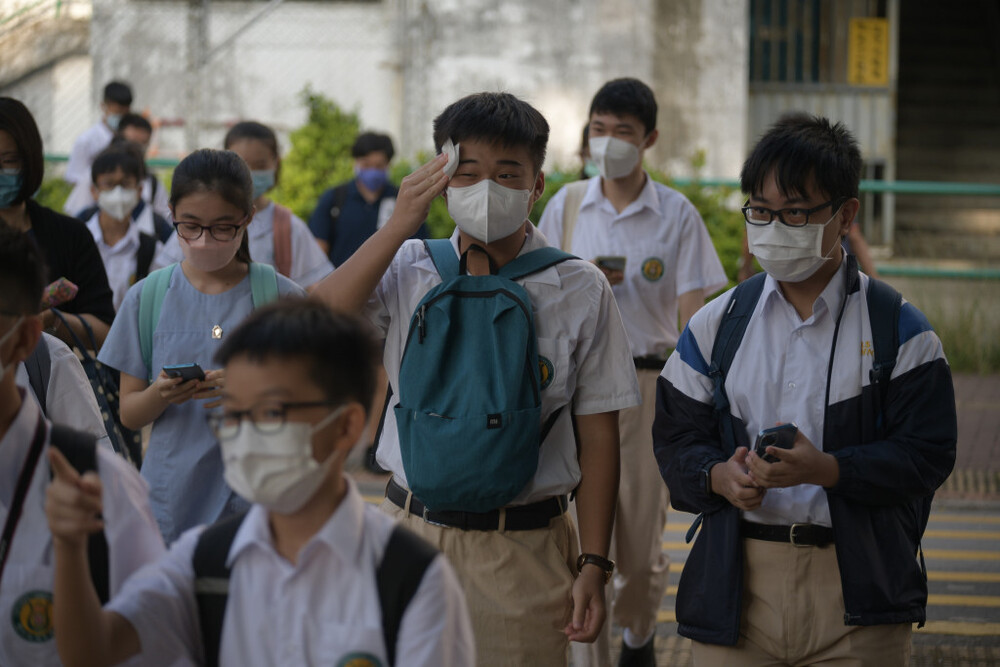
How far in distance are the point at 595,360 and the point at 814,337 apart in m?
0.58

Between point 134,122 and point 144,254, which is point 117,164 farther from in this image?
point 134,122

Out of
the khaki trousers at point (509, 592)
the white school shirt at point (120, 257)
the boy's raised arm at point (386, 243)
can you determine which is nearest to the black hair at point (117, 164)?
the white school shirt at point (120, 257)

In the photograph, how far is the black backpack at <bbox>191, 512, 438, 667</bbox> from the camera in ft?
8.13

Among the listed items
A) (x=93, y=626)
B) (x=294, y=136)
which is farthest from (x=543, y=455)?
(x=294, y=136)

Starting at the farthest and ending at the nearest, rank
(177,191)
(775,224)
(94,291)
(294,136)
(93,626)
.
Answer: (294,136), (94,291), (177,191), (775,224), (93,626)

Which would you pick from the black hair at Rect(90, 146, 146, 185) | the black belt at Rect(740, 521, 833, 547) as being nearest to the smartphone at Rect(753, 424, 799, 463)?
the black belt at Rect(740, 521, 833, 547)

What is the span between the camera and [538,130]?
12.0ft

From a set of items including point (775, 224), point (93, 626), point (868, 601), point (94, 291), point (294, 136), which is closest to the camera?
point (93, 626)

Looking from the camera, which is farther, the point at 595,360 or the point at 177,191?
the point at 177,191

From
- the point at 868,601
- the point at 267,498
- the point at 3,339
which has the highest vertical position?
the point at 3,339

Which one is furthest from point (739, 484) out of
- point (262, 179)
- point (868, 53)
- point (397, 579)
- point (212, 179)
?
point (868, 53)

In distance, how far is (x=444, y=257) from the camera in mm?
3691

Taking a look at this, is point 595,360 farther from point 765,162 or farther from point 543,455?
point 765,162

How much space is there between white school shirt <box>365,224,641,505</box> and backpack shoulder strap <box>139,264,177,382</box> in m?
0.94
